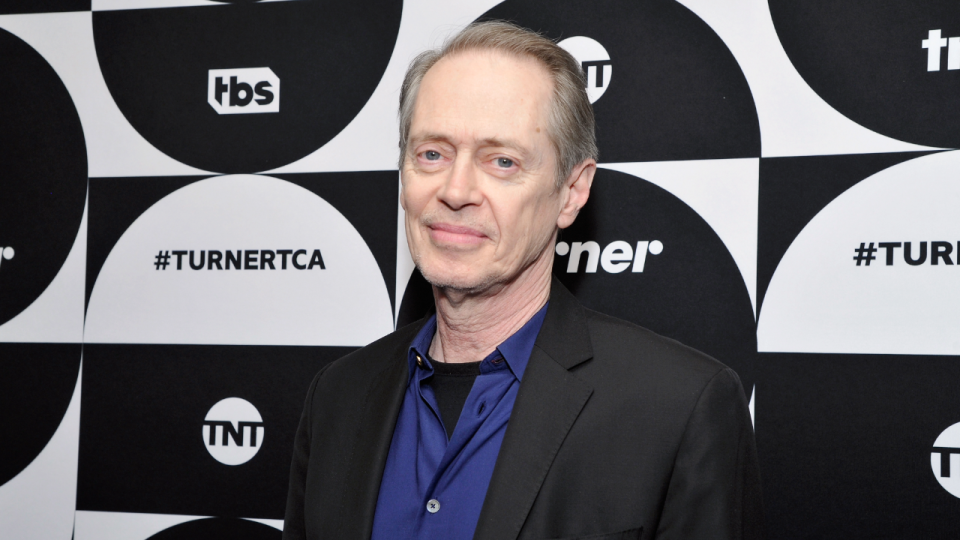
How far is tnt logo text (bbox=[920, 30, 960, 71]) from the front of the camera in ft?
4.60

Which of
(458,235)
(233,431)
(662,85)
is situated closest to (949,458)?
(662,85)

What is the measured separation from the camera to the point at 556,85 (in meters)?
1.24

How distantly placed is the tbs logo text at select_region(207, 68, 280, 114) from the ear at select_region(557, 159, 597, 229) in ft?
2.41

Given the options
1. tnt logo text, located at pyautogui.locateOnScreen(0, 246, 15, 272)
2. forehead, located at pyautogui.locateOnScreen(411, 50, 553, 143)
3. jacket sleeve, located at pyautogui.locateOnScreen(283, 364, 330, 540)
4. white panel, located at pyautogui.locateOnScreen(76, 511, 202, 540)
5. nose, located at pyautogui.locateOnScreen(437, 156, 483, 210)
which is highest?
forehead, located at pyautogui.locateOnScreen(411, 50, 553, 143)

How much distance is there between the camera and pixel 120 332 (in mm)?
1770

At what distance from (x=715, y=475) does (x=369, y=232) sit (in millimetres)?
860

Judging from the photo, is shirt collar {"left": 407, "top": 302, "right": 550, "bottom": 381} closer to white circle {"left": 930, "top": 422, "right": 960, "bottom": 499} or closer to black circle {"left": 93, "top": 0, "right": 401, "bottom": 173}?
black circle {"left": 93, "top": 0, "right": 401, "bottom": 173}

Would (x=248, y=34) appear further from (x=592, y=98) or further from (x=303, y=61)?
(x=592, y=98)

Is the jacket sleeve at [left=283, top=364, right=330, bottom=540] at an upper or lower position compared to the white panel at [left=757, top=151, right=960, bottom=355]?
lower

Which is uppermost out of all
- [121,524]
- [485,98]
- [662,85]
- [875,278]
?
[662,85]

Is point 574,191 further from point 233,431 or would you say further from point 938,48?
point 233,431

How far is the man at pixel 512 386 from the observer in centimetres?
109

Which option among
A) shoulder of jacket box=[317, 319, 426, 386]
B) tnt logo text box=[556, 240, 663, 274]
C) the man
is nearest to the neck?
the man

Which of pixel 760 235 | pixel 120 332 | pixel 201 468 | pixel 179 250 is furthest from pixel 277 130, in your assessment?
pixel 760 235
